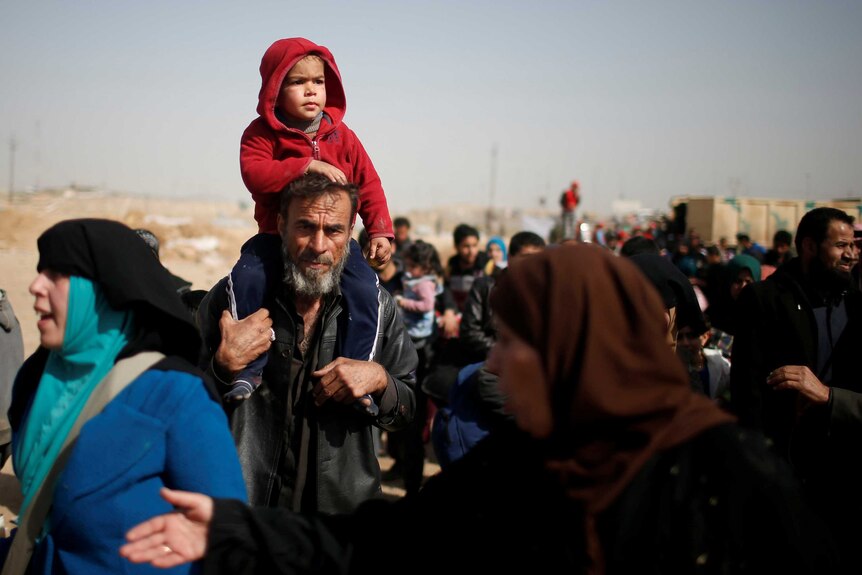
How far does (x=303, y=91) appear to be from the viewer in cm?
348

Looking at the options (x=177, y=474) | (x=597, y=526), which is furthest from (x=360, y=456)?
(x=597, y=526)

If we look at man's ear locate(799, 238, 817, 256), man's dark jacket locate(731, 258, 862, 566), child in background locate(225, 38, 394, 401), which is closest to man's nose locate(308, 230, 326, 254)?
child in background locate(225, 38, 394, 401)

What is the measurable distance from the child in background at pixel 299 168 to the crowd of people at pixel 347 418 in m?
0.01

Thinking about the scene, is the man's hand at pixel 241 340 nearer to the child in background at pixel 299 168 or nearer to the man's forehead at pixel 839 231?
the child in background at pixel 299 168

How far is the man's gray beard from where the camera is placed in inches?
127

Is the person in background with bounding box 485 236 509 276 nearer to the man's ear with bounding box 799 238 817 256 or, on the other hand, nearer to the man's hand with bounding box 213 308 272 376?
the man's ear with bounding box 799 238 817 256

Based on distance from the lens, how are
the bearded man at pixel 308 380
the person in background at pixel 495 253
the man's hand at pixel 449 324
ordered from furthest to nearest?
the person in background at pixel 495 253 < the man's hand at pixel 449 324 < the bearded man at pixel 308 380

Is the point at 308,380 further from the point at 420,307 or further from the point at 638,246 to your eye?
the point at 420,307

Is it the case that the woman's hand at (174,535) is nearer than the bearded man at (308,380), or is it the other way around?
the woman's hand at (174,535)

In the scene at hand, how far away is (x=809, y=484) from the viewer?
3.79 meters

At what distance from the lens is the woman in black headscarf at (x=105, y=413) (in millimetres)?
2156

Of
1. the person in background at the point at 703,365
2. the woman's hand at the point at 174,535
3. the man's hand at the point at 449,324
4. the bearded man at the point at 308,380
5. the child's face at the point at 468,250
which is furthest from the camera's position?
the child's face at the point at 468,250

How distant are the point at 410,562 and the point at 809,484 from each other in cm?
262

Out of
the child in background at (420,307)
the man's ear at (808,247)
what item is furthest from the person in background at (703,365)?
the child in background at (420,307)
